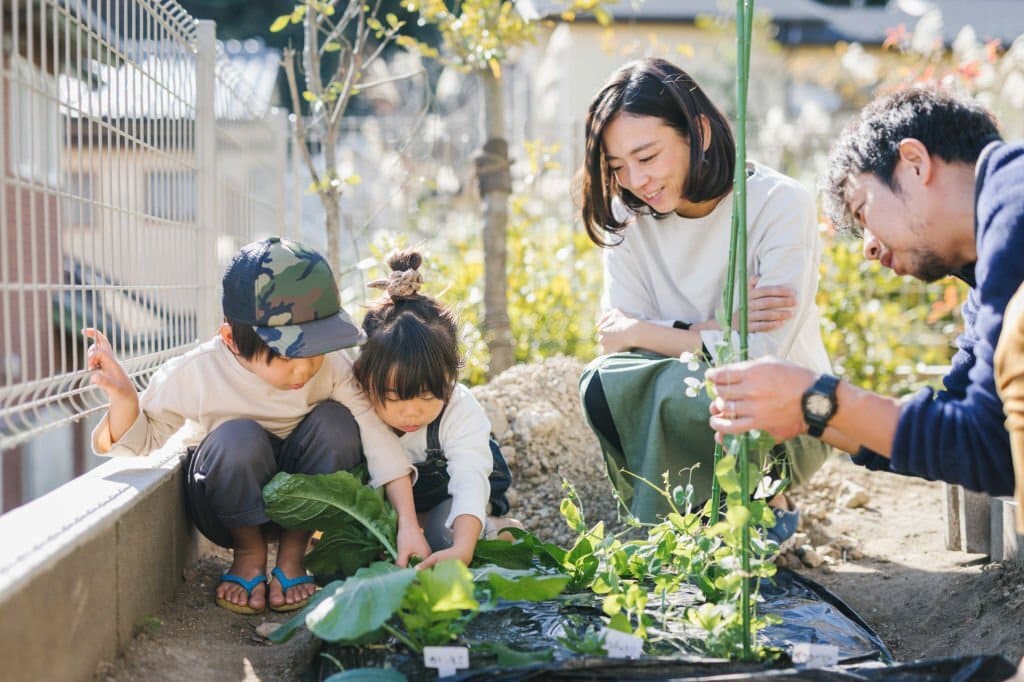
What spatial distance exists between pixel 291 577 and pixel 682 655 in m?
1.14

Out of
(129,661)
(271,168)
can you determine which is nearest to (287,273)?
(129,661)

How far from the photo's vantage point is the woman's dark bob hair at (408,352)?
8.25 ft

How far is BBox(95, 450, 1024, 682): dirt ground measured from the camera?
2250mm

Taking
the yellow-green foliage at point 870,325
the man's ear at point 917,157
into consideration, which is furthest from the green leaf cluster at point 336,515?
the yellow-green foliage at point 870,325

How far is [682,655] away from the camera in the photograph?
1.93 m

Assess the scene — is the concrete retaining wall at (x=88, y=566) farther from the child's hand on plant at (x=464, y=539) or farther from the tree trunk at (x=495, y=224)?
the tree trunk at (x=495, y=224)

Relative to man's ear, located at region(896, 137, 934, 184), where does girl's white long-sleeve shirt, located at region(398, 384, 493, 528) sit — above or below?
below

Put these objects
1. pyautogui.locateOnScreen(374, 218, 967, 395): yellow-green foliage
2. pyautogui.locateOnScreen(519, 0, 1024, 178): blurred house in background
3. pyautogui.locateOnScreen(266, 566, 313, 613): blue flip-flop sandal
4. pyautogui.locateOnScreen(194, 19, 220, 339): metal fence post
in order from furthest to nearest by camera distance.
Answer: pyautogui.locateOnScreen(519, 0, 1024, 178): blurred house in background
pyautogui.locateOnScreen(374, 218, 967, 395): yellow-green foliage
pyautogui.locateOnScreen(194, 19, 220, 339): metal fence post
pyautogui.locateOnScreen(266, 566, 313, 613): blue flip-flop sandal

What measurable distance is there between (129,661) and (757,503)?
1284 mm

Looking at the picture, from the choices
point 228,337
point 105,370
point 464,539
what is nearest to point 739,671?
point 464,539

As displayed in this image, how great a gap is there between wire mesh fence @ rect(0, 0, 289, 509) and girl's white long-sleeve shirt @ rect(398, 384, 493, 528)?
79cm

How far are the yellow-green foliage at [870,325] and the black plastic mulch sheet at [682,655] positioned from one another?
122 inches

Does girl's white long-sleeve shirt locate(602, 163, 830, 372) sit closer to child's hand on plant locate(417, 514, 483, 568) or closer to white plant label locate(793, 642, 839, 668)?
child's hand on plant locate(417, 514, 483, 568)

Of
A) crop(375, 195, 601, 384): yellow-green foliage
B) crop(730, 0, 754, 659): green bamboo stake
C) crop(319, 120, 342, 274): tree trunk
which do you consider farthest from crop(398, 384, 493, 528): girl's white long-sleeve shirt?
crop(375, 195, 601, 384): yellow-green foliage
